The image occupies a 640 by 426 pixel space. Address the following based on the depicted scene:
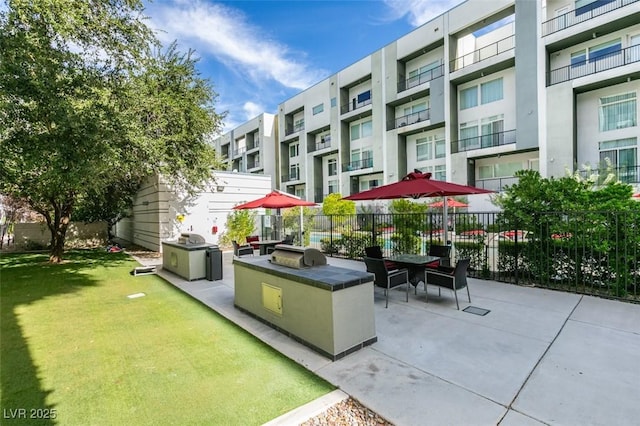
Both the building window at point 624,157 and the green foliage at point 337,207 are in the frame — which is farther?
the green foliage at point 337,207

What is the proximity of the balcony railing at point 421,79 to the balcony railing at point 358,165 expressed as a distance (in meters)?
6.83

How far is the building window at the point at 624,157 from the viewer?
16.3 metres

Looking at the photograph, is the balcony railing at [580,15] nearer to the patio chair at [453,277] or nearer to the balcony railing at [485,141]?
the balcony railing at [485,141]

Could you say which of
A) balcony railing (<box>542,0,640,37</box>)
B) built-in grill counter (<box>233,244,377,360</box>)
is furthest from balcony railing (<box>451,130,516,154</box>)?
built-in grill counter (<box>233,244,377,360</box>)

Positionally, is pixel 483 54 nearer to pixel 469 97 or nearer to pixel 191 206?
pixel 469 97

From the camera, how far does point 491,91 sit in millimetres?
21328

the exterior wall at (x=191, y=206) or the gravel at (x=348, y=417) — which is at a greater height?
the exterior wall at (x=191, y=206)

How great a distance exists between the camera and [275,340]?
415cm

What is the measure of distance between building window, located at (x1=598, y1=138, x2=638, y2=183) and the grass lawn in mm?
21438

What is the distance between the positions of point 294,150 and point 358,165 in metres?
11.9

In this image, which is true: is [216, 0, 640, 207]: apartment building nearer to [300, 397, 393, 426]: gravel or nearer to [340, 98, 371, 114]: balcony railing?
[340, 98, 371, 114]: balcony railing

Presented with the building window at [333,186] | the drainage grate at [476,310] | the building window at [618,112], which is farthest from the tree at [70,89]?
the building window at [333,186]

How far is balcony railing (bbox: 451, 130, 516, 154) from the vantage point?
66.0ft

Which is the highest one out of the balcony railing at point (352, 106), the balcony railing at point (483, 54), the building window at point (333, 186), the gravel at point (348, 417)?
the balcony railing at point (483, 54)
